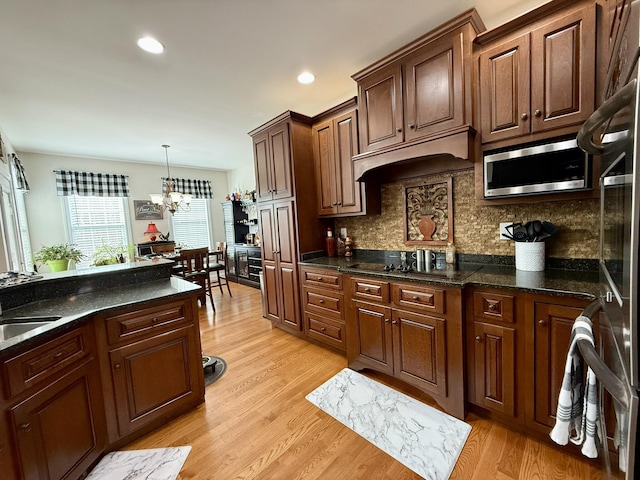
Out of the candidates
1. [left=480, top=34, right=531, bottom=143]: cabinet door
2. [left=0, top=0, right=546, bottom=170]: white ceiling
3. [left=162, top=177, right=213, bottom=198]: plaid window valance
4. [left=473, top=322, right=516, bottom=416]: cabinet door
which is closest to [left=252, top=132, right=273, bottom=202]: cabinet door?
[left=0, top=0, right=546, bottom=170]: white ceiling

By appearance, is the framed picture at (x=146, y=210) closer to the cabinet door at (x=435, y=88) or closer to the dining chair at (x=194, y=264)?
the dining chair at (x=194, y=264)

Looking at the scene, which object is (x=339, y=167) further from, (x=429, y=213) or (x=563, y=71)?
(x=563, y=71)

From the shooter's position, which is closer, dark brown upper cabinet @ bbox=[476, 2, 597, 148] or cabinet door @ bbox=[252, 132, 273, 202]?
dark brown upper cabinet @ bbox=[476, 2, 597, 148]

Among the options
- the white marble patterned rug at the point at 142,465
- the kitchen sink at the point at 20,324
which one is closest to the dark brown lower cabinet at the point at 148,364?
the white marble patterned rug at the point at 142,465

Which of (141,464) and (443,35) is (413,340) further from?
(443,35)

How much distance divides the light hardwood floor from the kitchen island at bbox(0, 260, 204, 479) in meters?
0.24

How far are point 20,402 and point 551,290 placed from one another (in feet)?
8.37

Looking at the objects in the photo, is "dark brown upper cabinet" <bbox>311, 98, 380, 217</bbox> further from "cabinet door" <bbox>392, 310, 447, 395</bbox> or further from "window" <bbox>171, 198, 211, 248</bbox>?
"window" <bbox>171, 198, 211, 248</bbox>

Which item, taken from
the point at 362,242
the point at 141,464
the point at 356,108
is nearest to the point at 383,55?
the point at 356,108

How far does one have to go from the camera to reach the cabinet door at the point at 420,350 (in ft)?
5.91

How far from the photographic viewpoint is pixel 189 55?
2.18 meters

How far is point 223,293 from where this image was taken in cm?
532

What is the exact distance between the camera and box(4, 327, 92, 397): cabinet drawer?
3.74 feet

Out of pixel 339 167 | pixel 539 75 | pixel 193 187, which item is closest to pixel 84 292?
pixel 339 167
